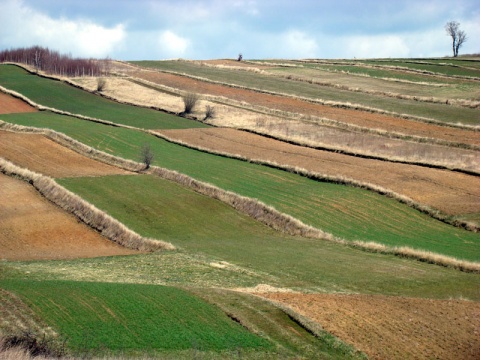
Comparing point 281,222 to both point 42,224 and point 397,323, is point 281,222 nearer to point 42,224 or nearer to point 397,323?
point 42,224

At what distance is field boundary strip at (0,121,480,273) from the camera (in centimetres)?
3225

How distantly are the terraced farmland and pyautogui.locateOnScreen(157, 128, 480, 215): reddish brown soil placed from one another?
19 cm

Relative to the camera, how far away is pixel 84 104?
242ft

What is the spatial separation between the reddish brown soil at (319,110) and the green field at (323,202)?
1683cm

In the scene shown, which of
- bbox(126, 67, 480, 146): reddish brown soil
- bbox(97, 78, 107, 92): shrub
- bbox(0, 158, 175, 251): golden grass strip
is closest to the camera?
bbox(0, 158, 175, 251): golden grass strip

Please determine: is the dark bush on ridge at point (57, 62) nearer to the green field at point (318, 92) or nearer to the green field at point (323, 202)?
the green field at point (318, 92)

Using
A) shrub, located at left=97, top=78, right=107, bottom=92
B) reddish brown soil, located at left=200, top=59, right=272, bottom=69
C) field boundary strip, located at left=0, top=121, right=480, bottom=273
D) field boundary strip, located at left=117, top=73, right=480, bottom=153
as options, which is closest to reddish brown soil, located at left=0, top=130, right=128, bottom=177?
field boundary strip, located at left=0, top=121, right=480, bottom=273

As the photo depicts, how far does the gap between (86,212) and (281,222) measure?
9.56 metres

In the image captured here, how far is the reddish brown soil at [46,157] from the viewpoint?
46312 millimetres

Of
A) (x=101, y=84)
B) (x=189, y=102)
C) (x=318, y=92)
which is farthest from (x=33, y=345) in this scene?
(x=318, y=92)

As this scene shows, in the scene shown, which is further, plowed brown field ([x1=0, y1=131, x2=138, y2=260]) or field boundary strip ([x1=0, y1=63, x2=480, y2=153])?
field boundary strip ([x1=0, y1=63, x2=480, y2=153])

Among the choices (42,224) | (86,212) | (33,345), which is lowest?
(42,224)

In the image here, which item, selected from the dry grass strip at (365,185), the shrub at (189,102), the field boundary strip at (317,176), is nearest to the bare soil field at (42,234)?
the field boundary strip at (317,176)

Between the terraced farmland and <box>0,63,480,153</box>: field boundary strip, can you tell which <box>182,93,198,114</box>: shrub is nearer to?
<box>0,63,480,153</box>: field boundary strip
